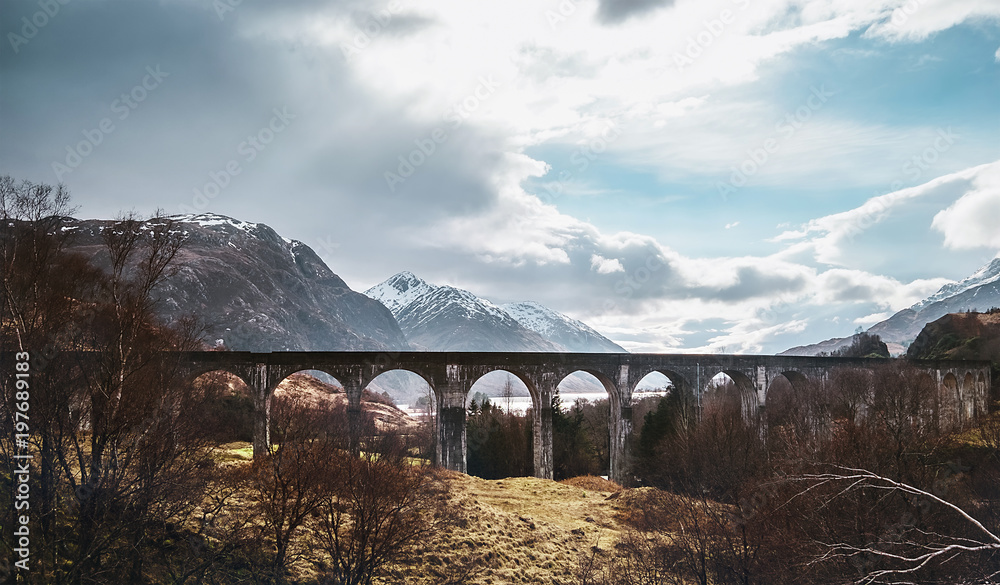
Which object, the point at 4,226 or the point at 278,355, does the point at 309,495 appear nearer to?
the point at 4,226

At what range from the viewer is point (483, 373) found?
137ft

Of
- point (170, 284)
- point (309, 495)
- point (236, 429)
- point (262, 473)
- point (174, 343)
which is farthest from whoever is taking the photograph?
point (170, 284)

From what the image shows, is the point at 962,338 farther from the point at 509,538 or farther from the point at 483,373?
the point at 509,538

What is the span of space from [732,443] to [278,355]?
28.3m

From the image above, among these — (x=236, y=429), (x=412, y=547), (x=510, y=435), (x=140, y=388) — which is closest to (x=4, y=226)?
(x=140, y=388)

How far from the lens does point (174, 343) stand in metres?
36.5

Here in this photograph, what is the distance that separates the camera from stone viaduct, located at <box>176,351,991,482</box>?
38812 millimetres

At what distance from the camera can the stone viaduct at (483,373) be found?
127ft

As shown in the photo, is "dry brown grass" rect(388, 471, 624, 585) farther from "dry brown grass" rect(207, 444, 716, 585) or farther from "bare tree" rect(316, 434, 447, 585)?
"bare tree" rect(316, 434, 447, 585)

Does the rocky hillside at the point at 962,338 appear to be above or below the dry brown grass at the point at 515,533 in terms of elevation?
above

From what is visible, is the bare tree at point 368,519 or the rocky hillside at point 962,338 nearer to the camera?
the bare tree at point 368,519

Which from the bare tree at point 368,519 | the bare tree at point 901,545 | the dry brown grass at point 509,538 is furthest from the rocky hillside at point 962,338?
the bare tree at point 368,519

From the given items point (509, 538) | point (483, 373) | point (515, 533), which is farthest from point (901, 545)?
point (483, 373)

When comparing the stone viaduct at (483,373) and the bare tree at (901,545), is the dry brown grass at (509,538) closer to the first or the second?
the stone viaduct at (483,373)
